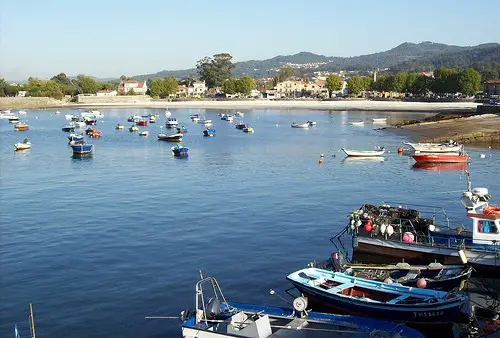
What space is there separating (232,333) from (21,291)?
14.2 metres

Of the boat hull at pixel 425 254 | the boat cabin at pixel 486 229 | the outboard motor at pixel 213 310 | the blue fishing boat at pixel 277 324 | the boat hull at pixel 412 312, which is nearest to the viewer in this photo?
the blue fishing boat at pixel 277 324

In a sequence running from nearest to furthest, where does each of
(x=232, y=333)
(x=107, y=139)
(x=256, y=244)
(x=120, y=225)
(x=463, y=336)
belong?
(x=232, y=333) < (x=463, y=336) < (x=256, y=244) < (x=120, y=225) < (x=107, y=139)

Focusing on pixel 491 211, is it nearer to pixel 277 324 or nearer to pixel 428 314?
pixel 428 314

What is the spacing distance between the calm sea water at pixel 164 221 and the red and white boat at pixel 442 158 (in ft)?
5.86

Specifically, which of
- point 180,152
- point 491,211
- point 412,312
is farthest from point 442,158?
point 412,312

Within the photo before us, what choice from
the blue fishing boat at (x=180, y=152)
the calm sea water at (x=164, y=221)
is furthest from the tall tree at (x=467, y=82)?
the blue fishing boat at (x=180, y=152)

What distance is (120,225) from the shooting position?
142 feet

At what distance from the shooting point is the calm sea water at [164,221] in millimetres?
28875

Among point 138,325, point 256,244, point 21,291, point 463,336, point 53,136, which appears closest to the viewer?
point 463,336

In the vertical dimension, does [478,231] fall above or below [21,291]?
above

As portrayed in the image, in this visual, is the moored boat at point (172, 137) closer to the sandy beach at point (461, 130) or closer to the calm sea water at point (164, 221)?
the calm sea water at point (164, 221)

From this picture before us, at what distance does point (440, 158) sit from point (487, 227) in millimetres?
45157

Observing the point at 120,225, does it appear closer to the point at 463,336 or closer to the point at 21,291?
the point at 21,291

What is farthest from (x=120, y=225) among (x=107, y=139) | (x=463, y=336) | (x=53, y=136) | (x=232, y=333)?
(x=53, y=136)
